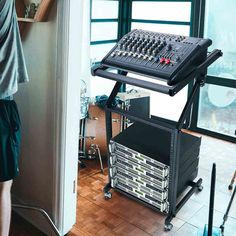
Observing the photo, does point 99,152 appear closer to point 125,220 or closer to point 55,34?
point 125,220

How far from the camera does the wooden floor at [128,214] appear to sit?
104 inches

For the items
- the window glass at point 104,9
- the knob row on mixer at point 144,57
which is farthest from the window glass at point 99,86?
the knob row on mixer at point 144,57

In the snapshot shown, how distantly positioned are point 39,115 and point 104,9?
10.3 ft

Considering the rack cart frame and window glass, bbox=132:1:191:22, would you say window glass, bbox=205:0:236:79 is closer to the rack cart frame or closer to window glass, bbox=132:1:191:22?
window glass, bbox=132:1:191:22

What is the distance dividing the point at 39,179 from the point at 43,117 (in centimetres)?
44

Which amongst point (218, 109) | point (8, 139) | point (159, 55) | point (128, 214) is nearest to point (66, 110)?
point (8, 139)

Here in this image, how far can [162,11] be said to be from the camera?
16.6 feet

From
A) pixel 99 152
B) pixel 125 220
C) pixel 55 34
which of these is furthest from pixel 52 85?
pixel 99 152

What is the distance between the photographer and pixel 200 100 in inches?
190

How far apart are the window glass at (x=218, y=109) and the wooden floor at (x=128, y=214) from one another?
3.85ft

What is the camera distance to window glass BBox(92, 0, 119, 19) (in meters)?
5.02

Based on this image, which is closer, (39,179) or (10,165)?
(10,165)

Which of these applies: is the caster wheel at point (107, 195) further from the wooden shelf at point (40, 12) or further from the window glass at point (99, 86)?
the window glass at point (99, 86)

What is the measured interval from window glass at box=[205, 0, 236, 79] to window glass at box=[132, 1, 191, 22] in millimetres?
322
